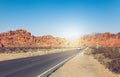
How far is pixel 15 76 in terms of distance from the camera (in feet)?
47.5

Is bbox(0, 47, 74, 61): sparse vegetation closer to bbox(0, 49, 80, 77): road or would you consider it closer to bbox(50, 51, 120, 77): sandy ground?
bbox(0, 49, 80, 77): road

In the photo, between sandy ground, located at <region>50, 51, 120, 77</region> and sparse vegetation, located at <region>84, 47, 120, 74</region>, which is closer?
sandy ground, located at <region>50, 51, 120, 77</region>

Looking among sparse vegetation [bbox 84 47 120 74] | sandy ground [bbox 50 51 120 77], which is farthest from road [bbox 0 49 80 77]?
sparse vegetation [bbox 84 47 120 74]

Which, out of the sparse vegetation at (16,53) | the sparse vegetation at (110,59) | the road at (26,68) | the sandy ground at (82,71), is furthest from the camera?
the sparse vegetation at (16,53)

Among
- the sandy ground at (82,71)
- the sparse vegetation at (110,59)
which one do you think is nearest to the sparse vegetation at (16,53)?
the sparse vegetation at (110,59)

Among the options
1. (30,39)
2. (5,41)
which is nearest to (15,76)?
(5,41)

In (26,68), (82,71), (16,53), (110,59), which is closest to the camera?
(82,71)

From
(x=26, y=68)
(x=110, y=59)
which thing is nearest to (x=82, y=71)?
(x=26, y=68)

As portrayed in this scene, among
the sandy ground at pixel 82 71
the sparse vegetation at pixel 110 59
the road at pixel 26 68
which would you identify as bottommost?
the sandy ground at pixel 82 71

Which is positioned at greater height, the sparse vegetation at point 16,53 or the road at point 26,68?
the sparse vegetation at point 16,53

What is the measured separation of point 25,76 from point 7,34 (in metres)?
160

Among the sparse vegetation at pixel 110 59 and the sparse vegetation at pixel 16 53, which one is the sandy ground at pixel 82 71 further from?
the sparse vegetation at pixel 16 53

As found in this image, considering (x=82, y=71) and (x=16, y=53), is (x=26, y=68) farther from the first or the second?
(x=16, y=53)

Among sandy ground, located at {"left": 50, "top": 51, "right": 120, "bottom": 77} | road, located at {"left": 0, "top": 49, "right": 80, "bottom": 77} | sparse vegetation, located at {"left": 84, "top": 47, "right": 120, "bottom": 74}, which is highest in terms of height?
sparse vegetation, located at {"left": 84, "top": 47, "right": 120, "bottom": 74}
